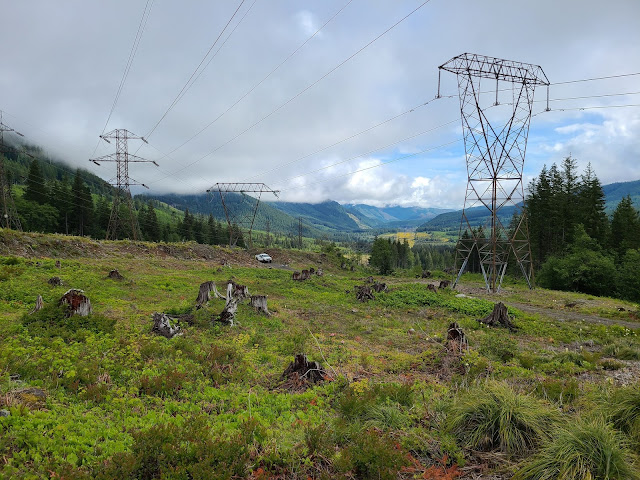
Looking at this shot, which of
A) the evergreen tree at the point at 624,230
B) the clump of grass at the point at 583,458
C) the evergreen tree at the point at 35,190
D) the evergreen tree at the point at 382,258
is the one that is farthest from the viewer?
the evergreen tree at the point at 35,190

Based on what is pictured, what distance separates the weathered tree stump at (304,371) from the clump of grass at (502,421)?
3738 millimetres

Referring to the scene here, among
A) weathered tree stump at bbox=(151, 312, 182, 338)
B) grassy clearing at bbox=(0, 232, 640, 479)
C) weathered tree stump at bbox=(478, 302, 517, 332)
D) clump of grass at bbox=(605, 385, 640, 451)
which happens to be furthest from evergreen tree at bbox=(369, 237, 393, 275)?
clump of grass at bbox=(605, 385, 640, 451)

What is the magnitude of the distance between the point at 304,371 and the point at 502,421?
5.12 meters

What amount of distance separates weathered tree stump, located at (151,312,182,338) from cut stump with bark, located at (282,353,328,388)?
16.6 feet

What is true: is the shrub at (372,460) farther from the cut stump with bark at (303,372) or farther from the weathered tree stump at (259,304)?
the weathered tree stump at (259,304)

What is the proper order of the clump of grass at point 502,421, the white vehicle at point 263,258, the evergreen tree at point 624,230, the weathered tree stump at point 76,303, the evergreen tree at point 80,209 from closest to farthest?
the clump of grass at point 502,421 < the weathered tree stump at point 76,303 < the evergreen tree at point 624,230 < the white vehicle at point 263,258 < the evergreen tree at point 80,209

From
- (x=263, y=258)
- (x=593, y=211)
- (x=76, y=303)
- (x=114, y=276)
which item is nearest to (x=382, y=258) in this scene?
(x=263, y=258)

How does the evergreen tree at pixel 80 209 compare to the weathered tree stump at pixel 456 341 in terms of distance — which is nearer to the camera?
the weathered tree stump at pixel 456 341

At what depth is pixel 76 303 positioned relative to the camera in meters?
11.2

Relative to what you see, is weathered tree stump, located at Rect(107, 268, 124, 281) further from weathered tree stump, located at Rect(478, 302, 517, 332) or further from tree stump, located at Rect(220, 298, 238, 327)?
weathered tree stump, located at Rect(478, 302, 517, 332)

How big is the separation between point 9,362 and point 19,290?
30.3 ft

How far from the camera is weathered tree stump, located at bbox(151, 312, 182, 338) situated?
37.3 feet

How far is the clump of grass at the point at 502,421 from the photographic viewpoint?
207 inches

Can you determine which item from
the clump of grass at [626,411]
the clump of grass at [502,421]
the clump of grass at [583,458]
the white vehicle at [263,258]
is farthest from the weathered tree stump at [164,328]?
the white vehicle at [263,258]
